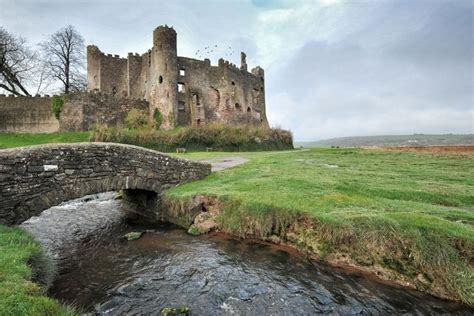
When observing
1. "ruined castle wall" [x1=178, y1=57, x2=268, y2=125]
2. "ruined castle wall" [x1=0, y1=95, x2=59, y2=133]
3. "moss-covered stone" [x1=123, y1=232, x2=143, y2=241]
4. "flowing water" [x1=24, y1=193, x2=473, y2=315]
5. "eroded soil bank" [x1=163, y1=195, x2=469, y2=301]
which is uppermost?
"ruined castle wall" [x1=178, y1=57, x2=268, y2=125]

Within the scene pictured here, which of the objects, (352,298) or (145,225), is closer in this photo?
(352,298)

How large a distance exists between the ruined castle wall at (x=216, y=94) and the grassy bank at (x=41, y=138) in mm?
13118

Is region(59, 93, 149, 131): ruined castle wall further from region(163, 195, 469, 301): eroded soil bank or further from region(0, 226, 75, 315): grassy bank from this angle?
region(0, 226, 75, 315): grassy bank

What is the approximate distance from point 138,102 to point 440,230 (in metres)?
38.7

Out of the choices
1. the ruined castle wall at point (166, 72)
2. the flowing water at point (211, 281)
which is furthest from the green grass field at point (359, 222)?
the ruined castle wall at point (166, 72)

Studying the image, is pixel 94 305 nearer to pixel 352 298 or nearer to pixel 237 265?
pixel 237 265

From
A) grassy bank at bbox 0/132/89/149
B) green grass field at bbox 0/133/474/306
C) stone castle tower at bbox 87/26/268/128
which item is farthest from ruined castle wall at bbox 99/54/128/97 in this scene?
green grass field at bbox 0/133/474/306

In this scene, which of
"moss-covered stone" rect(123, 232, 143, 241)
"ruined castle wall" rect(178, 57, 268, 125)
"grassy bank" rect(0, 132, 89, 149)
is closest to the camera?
"moss-covered stone" rect(123, 232, 143, 241)

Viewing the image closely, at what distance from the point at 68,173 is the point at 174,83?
32545 mm

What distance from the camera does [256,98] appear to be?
173 ft

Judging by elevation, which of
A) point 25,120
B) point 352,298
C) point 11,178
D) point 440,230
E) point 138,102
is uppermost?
point 138,102

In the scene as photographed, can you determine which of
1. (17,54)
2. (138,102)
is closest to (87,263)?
(138,102)

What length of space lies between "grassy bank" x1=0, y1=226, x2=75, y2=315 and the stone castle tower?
3269cm

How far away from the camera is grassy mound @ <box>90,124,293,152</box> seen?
29130 millimetres
